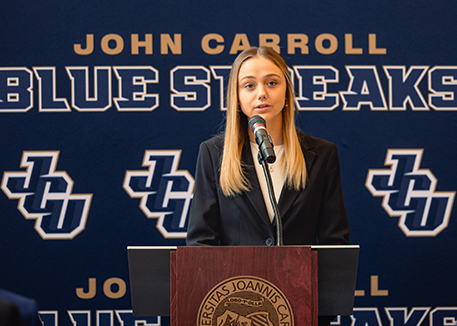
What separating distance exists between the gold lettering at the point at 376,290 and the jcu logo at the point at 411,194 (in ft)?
1.08

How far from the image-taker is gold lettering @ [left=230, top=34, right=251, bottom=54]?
2672 millimetres

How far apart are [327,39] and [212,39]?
0.69m

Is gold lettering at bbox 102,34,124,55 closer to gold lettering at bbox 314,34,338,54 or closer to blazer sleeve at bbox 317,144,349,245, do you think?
gold lettering at bbox 314,34,338,54

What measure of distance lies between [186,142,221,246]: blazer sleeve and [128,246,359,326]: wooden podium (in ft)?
1.33

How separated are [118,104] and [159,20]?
56cm

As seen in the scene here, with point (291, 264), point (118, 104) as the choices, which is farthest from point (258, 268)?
point (118, 104)

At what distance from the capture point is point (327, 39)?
268cm

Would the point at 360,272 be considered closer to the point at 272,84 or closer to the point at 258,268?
the point at 272,84

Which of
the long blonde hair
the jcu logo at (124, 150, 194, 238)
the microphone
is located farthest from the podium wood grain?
the jcu logo at (124, 150, 194, 238)

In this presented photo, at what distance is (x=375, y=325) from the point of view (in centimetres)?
262

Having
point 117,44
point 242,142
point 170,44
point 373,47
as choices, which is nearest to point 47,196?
point 117,44

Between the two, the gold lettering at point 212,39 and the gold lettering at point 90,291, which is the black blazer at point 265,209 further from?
the gold lettering at point 90,291

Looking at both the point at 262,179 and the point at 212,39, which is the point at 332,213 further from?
the point at 212,39

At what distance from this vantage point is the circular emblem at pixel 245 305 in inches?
37.3
